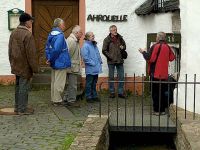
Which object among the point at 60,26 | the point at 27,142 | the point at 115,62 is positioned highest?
the point at 60,26

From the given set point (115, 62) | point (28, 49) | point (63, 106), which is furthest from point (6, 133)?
point (115, 62)

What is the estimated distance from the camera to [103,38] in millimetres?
12688

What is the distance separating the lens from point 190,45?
8867 mm

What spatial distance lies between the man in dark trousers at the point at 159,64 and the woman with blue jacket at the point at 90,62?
1.83m

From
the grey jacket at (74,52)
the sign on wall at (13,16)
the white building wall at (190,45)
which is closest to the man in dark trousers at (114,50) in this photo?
the grey jacket at (74,52)

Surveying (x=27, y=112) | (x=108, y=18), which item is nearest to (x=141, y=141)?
(x=27, y=112)

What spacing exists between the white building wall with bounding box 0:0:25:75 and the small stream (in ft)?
15.2

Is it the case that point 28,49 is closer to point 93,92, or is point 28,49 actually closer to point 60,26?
point 60,26

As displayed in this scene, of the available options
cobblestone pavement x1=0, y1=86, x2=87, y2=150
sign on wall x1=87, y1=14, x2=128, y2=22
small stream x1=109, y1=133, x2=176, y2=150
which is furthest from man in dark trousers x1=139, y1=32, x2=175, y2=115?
sign on wall x1=87, y1=14, x2=128, y2=22

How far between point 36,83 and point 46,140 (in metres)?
5.60

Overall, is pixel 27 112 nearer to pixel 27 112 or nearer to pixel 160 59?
pixel 27 112

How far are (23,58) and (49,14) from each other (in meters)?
4.29

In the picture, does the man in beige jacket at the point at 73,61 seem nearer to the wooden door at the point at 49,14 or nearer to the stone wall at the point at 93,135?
the stone wall at the point at 93,135

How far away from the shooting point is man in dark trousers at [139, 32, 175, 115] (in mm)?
9039
